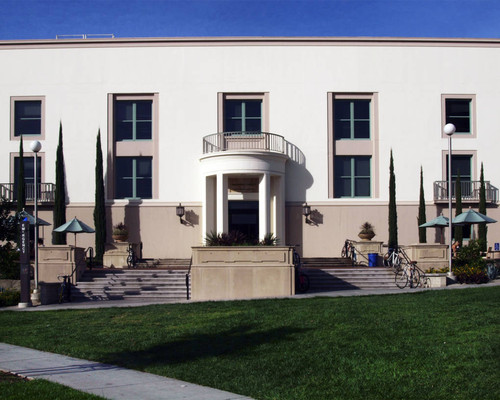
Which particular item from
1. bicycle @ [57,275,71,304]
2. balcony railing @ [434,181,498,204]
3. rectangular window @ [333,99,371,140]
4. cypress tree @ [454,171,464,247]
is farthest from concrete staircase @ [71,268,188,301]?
balcony railing @ [434,181,498,204]

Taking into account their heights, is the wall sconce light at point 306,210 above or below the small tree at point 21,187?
below

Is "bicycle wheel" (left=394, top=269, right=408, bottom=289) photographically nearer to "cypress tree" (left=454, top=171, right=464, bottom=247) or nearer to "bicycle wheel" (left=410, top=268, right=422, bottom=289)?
"bicycle wheel" (left=410, top=268, right=422, bottom=289)

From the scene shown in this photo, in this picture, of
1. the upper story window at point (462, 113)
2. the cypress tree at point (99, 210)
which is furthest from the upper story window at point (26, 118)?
the upper story window at point (462, 113)

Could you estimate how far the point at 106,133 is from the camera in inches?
1404

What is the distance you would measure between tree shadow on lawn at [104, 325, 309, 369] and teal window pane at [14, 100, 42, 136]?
83.1ft

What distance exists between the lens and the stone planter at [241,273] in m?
23.4

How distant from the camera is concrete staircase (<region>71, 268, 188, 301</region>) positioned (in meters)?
25.1

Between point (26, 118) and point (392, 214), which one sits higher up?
point (26, 118)

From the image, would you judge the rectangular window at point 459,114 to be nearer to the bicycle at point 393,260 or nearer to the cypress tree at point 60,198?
the bicycle at point 393,260

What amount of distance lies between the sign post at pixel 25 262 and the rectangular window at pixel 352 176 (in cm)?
1796

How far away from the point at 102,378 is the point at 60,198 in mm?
24840

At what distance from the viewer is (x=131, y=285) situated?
26281mm

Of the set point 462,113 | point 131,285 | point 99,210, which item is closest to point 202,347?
point 131,285

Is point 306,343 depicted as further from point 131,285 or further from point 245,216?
point 245,216
